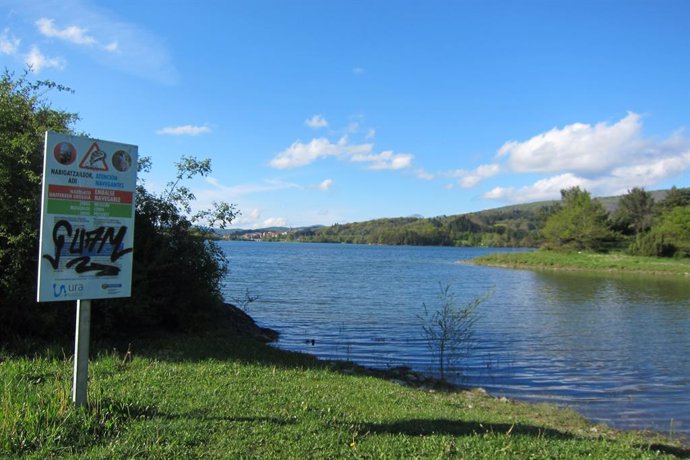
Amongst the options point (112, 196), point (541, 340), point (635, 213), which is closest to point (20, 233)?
point (112, 196)

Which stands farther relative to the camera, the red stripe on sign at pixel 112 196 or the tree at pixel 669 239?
the tree at pixel 669 239

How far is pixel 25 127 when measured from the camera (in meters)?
12.5

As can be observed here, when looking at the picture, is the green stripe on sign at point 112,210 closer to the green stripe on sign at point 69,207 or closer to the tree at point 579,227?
the green stripe on sign at point 69,207

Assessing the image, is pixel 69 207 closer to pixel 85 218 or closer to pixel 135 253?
pixel 85 218

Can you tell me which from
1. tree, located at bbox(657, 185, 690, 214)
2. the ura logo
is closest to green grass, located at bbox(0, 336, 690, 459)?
the ura logo

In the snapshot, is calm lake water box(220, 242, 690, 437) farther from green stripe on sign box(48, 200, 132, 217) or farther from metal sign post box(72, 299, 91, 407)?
green stripe on sign box(48, 200, 132, 217)

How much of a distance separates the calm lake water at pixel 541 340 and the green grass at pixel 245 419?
10.7 ft

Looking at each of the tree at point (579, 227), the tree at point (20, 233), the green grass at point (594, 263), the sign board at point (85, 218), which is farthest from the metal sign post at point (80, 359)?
the tree at point (579, 227)

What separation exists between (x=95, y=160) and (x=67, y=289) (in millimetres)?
1621

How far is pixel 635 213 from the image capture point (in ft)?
336

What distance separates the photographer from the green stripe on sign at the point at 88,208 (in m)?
6.13

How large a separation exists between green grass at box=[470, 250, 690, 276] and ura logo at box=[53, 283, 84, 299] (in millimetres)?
72234

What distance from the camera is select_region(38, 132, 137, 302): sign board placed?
20.0ft

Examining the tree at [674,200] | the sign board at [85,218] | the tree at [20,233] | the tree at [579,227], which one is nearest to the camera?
the sign board at [85,218]
